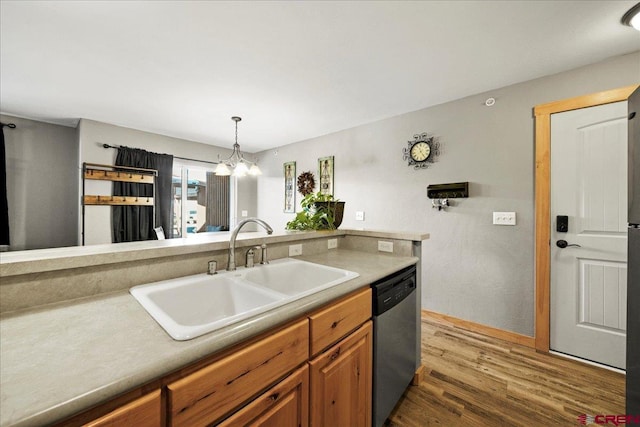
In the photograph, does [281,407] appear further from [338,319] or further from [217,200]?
[217,200]

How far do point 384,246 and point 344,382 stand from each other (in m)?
1.02

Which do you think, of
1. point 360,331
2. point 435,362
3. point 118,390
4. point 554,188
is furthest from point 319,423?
point 554,188

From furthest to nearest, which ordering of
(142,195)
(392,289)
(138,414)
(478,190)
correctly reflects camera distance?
(142,195)
(478,190)
(392,289)
(138,414)

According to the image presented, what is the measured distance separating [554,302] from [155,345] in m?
2.85

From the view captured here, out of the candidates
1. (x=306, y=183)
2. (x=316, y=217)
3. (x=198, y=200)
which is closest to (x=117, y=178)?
(x=198, y=200)

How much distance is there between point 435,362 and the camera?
2.02 m

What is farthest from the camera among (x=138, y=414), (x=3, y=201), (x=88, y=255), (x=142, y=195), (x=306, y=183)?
(x=306, y=183)

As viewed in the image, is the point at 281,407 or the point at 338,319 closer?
the point at 281,407

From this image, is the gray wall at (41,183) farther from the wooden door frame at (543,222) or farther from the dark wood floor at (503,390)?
the wooden door frame at (543,222)

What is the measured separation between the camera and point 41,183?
135 inches

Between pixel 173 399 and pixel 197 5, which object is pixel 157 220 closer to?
pixel 197 5

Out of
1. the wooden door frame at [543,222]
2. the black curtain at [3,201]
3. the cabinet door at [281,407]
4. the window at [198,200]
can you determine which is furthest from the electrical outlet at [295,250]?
the black curtain at [3,201]

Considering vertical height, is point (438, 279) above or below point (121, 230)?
below

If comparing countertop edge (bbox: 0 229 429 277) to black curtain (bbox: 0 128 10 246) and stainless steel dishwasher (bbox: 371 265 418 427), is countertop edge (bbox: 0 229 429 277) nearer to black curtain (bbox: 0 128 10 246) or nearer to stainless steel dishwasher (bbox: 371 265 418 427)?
stainless steel dishwasher (bbox: 371 265 418 427)
